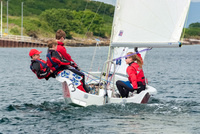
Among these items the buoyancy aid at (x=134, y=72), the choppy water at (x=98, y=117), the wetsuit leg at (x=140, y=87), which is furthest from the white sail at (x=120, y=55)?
the buoyancy aid at (x=134, y=72)

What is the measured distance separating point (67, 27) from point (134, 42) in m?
96.0

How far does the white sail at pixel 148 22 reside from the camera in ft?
39.1

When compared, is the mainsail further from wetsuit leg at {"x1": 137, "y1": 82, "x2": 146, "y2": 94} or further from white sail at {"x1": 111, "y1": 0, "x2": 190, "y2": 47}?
wetsuit leg at {"x1": 137, "y1": 82, "x2": 146, "y2": 94}

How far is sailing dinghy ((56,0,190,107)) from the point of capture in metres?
11.8

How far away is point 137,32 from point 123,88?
1.72 meters

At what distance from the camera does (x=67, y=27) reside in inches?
4220

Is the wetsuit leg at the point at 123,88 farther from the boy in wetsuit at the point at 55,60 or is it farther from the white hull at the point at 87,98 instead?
the boy in wetsuit at the point at 55,60

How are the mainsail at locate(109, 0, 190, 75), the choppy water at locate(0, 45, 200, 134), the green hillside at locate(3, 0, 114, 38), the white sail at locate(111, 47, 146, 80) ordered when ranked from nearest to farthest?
the choppy water at locate(0, 45, 200, 134), the mainsail at locate(109, 0, 190, 75), the white sail at locate(111, 47, 146, 80), the green hillside at locate(3, 0, 114, 38)

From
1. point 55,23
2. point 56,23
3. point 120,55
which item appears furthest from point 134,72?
point 56,23

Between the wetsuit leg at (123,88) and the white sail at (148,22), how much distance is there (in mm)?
1112

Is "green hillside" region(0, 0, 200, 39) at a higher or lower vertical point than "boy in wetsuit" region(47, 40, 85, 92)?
lower

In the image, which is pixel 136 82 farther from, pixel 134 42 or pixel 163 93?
pixel 163 93

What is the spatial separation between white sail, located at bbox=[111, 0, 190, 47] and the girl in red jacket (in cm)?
44

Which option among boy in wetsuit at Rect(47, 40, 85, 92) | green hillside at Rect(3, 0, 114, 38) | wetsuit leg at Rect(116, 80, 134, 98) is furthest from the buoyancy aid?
green hillside at Rect(3, 0, 114, 38)
